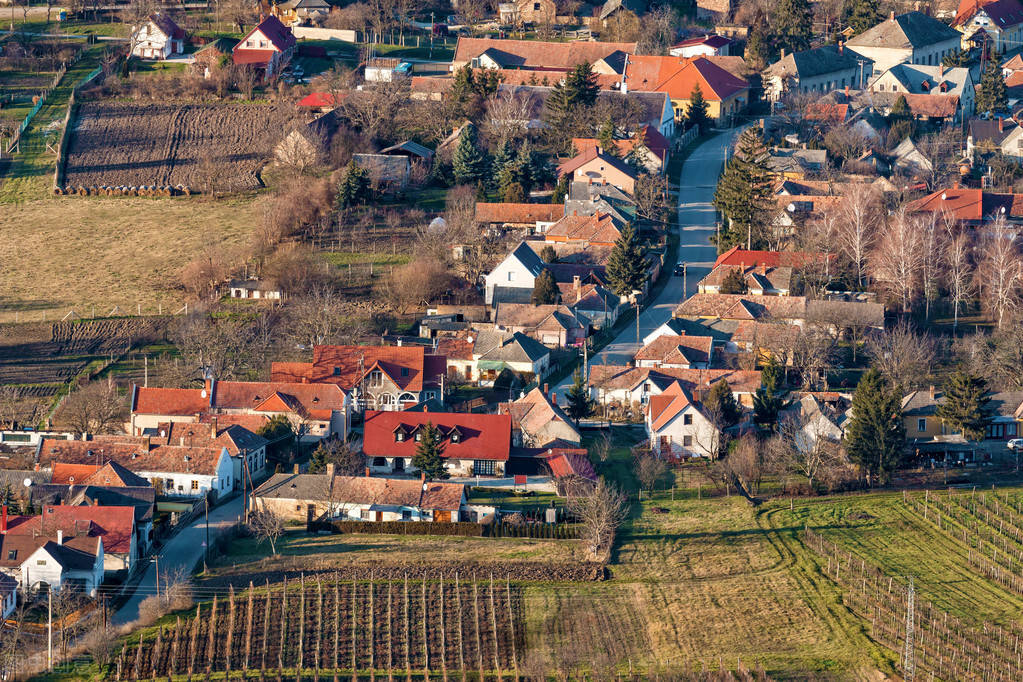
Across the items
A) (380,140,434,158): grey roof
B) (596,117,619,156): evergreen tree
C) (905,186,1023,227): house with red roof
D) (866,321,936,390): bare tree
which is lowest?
(866,321,936,390): bare tree

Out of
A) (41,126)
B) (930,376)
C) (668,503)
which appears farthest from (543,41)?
(668,503)

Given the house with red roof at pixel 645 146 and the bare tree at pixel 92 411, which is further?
the house with red roof at pixel 645 146

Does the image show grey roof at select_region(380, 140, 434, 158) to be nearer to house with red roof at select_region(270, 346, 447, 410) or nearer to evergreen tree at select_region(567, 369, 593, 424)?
house with red roof at select_region(270, 346, 447, 410)

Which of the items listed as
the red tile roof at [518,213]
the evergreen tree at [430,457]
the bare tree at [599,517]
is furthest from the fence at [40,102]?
the bare tree at [599,517]

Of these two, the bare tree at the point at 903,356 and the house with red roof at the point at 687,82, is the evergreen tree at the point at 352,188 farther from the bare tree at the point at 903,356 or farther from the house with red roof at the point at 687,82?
the bare tree at the point at 903,356

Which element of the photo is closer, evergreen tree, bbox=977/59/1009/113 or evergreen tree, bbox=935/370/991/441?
evergreen tree, bbox=935/370/991/441

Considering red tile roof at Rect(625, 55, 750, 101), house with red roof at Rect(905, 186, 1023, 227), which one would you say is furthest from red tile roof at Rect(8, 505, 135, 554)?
red tile roof at Rect(625, 55, 750, 101)

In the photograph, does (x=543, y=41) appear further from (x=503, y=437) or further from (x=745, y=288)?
(x=503, y=437)

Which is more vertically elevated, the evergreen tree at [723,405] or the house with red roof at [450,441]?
the evergreen tree at [723,405]
